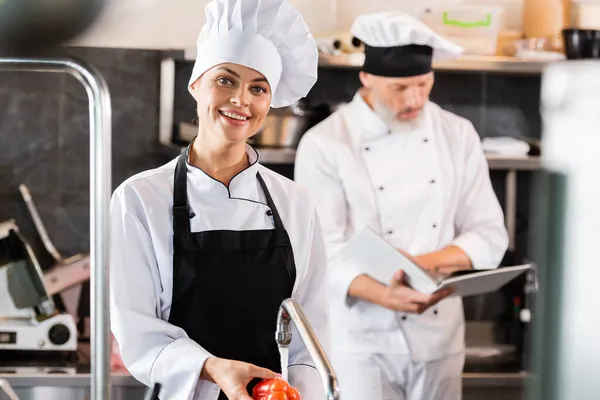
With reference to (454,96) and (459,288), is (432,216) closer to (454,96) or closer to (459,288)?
(459,288)

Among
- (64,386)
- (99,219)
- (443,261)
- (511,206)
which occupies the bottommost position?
(64,386)

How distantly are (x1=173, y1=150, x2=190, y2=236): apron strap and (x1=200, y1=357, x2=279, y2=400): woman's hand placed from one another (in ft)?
0.96

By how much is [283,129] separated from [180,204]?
150 cm

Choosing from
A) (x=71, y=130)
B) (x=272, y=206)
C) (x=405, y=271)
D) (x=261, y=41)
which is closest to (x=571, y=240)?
(x=272, y=206)

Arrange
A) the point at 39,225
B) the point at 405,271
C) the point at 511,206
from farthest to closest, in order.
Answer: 1. the point at 511,206
2. the point at 39,225
3. the point at 405,271

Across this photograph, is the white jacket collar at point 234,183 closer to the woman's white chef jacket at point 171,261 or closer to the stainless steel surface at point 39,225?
the woman's white chef jacket at point 171,261

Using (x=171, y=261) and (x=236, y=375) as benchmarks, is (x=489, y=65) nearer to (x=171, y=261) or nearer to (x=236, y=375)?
(x=171, y=261)

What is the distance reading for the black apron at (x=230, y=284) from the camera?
2059 millimetres

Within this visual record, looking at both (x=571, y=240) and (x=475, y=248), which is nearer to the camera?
(x=571, y=240)

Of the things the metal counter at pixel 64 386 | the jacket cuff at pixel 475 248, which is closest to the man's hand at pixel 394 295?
the jacket cuff at pixel 475 248

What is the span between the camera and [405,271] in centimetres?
300

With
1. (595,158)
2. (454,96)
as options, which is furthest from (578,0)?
(595,158)

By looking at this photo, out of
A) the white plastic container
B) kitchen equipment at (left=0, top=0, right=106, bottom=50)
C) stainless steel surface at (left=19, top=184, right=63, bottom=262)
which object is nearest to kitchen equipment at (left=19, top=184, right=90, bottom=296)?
stainless steel surface at (left=19, top=184, right=63, bottom=262)

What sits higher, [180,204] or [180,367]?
[180,204]
